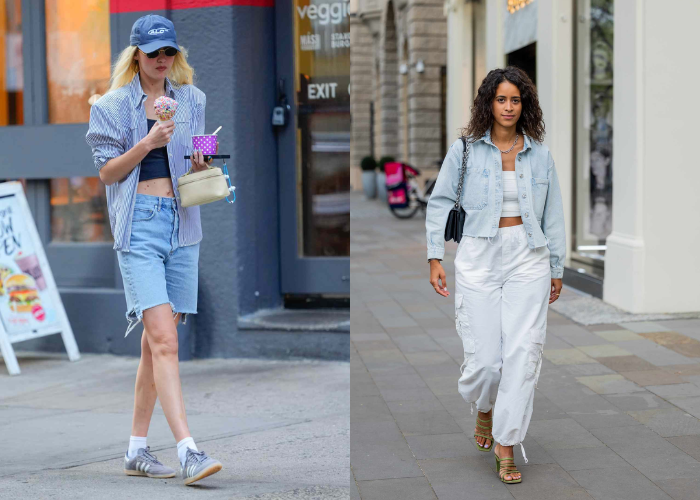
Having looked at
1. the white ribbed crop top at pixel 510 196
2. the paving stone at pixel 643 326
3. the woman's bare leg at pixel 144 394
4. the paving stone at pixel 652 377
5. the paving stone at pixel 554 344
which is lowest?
the paving stone at pixel 652 377

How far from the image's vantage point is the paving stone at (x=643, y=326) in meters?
7.45

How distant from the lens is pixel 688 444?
15.1 ft

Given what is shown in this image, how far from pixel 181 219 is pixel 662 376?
134 inches

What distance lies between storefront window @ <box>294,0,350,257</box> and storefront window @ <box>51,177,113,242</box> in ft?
4.89

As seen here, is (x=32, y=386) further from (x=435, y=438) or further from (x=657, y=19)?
(x=657, y=19)

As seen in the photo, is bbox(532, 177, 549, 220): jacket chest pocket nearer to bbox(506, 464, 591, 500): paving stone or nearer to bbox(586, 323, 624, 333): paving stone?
bbox(506, 464, 591, 500): paving stone

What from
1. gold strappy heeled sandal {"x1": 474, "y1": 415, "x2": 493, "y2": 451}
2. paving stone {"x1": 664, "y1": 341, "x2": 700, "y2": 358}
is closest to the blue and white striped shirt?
gold strappy heeled sandal {"x1": 474, "y1": 415, "x2": 493, "y2": 451}

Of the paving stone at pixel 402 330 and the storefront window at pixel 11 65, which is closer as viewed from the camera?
the storefront window at pixel 11 65

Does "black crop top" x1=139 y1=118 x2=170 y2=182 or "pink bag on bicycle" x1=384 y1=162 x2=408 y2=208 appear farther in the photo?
"pink bag on bicycle" x1=384 y1=162 x2=408 y2=208

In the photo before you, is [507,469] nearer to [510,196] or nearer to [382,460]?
[382,460]

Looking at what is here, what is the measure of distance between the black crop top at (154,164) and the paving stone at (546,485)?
1976 mm

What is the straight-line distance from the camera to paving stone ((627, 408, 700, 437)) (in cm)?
481

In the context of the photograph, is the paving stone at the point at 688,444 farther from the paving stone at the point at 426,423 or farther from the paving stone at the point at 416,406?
the paving stone at the point at 416,406

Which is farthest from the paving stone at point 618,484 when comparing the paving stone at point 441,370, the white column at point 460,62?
the white column at point 460,62
